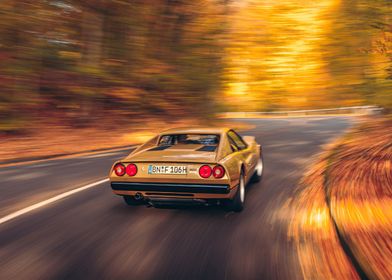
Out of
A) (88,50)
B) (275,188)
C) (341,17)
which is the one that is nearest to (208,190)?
(275,188)

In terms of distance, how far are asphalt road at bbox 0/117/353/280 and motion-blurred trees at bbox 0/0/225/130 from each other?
32.2ft

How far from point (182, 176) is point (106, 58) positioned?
1615 centimetres

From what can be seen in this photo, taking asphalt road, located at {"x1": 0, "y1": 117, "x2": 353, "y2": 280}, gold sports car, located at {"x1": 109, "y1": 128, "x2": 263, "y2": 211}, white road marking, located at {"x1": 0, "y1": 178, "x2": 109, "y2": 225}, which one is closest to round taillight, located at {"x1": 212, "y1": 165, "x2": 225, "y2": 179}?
gold sports car, located at {"x1": 109, "y1": 128, "x2": 263, "y2": 211}

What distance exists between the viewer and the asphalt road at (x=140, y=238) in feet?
12.8

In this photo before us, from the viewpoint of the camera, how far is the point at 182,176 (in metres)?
5.57

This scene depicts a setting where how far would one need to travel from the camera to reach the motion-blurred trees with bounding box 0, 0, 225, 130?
16.4 metres

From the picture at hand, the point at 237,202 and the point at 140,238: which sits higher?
the point at 237,202

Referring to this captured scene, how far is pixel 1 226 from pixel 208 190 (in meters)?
2.64

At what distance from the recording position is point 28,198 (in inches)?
274

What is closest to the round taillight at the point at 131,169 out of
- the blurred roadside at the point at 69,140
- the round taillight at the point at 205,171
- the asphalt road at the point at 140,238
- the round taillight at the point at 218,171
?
the asphalt road at the point at 140,238

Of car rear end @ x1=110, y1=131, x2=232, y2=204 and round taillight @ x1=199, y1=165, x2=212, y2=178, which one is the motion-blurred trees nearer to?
car rear end @ x1=110, y1=131, x2=232, y2=204

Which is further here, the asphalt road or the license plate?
the license plate

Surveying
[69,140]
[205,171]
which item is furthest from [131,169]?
[69,140]

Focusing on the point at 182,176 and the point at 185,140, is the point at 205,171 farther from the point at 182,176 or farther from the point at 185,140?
the point at 185,140
